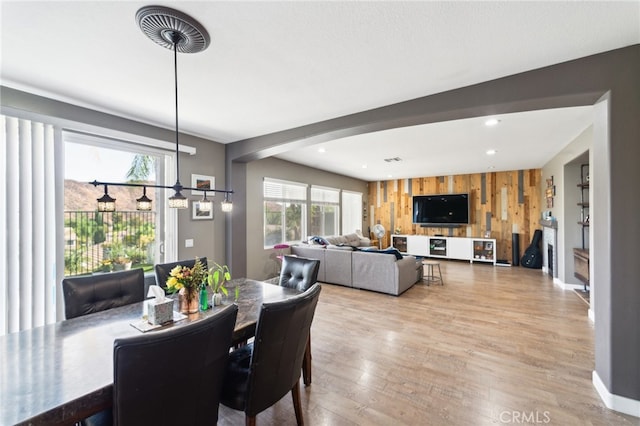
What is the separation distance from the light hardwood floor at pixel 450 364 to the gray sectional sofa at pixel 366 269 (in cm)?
35

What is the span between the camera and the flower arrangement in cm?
184

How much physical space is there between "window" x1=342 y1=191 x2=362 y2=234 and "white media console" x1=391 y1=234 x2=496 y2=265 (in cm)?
143

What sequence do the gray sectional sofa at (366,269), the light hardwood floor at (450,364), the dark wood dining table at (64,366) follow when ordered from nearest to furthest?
the dark wood dining table at (64,366), the light hardwood floor at (450,364), the gray sectional sofa at (366,269)

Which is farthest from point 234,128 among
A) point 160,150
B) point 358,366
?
point 358,366

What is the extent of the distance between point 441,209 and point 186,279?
8156 mm

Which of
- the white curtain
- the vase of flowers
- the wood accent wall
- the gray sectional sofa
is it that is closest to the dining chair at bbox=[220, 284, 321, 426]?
the vase of flowers

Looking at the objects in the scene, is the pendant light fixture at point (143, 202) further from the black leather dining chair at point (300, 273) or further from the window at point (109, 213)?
the window at point (109, 213)

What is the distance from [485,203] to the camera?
804 centimetres

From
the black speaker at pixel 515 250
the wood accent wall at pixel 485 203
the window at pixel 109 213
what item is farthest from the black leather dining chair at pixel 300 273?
the wood accent wall at pixel 485 203

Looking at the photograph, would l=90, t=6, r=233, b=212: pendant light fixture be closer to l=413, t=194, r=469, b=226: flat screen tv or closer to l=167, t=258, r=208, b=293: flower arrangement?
l=167, t=258, r=208, b=293: flower arrangement

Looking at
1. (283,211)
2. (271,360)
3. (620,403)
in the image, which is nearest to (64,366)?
(271,360)

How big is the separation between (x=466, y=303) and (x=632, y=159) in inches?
118

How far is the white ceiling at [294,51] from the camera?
159 cm

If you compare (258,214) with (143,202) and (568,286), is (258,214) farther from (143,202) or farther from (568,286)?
(568,286)
